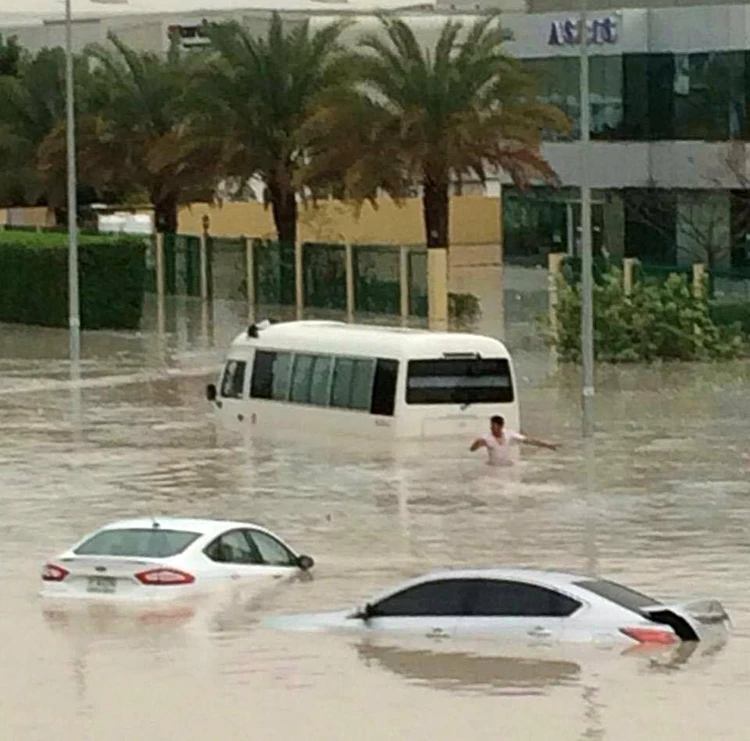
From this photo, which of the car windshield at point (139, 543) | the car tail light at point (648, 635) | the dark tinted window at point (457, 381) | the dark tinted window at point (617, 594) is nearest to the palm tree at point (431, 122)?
the dark tinted window at point (457, 381)

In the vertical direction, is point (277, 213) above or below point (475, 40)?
below

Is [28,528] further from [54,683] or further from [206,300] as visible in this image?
[206,300]

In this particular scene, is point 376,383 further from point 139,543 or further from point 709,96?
point 709,96

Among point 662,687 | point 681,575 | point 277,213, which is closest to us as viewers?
point 662,687

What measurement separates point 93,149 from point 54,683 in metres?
52.6

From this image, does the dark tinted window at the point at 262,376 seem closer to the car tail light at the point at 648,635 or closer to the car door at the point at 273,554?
the car door at the point at 273,554

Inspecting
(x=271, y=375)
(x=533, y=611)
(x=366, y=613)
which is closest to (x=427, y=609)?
(x=366, y=613)

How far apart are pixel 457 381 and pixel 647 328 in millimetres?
13846

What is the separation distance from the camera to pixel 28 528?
32625 millimetres

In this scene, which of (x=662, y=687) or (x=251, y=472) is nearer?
(x=662, y=687)

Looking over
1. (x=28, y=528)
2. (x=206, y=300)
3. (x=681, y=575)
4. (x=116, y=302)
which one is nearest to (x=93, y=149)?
(x=206, y=300)

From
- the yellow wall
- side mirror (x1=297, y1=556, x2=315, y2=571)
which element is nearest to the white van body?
side mirror (x1=297, y1=556, x2=315, y2=571)

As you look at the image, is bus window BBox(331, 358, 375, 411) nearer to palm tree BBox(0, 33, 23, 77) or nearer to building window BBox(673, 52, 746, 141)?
building window BBox(673, 52, 746, 141)

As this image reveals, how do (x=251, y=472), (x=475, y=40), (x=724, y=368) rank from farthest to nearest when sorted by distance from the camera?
(x=475, y=40), (x=724, y=368), (x=251, y=472)
